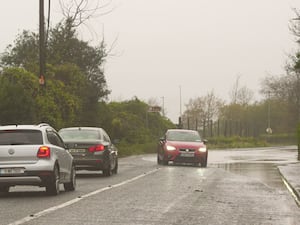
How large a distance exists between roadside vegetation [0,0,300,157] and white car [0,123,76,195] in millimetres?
10790

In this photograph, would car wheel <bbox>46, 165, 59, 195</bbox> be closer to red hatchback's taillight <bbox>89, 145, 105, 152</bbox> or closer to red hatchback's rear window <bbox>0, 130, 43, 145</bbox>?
red hatchback's rear window <bbox>0, 130, 43, 145</bbox>

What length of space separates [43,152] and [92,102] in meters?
38.2

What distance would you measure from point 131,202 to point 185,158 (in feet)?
61.8

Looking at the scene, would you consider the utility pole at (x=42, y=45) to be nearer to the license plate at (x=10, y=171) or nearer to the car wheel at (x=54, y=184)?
the car wheel at (x=54, y=184)

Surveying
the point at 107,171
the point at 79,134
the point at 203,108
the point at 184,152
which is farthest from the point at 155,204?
the point at 203,108

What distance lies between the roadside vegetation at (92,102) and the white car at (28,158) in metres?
10.8

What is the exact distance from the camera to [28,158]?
1647 cm

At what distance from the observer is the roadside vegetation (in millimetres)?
34594

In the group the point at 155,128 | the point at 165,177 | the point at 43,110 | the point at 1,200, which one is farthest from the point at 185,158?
the point at 155,128

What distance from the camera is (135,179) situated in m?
23.1

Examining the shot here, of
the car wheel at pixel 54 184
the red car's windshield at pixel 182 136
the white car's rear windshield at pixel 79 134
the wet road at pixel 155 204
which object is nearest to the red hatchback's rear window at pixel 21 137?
the car wheel at pixel 54 184

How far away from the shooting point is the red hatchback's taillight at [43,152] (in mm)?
16516

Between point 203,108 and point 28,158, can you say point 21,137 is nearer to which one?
point 28,158

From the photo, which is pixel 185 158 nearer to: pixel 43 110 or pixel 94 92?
pixel 43 110
